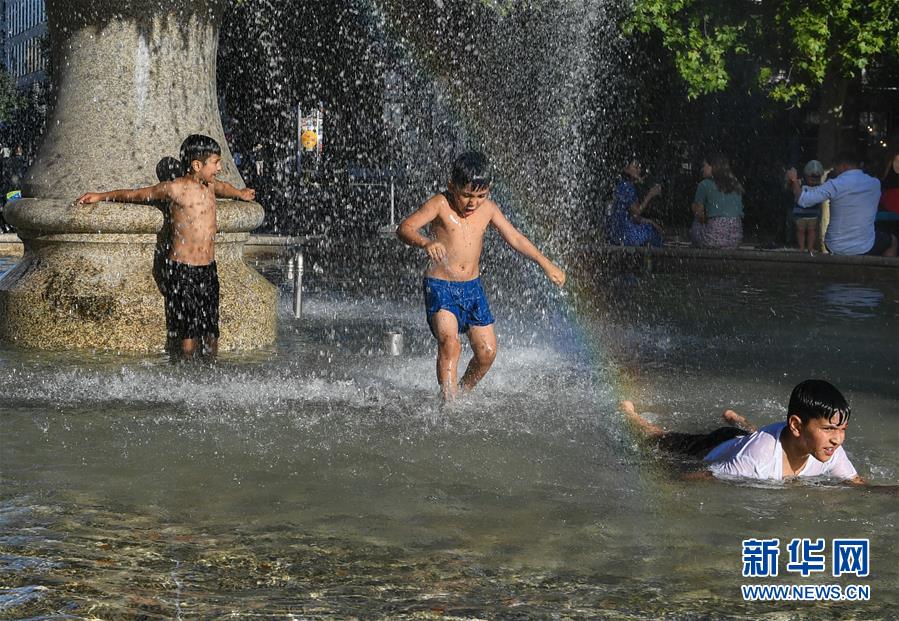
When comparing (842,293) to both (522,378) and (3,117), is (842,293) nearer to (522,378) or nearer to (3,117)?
(522,378)

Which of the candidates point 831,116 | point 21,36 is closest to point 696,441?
point 831,116

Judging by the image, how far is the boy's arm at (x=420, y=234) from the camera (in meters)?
6.94

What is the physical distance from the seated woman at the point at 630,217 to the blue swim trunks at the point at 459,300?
10020mm

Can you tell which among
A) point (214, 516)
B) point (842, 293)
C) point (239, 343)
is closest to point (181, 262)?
point (239, 343)

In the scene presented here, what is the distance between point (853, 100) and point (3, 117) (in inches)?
1526

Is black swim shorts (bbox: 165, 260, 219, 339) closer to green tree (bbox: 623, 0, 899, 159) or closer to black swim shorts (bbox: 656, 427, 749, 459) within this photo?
black swim shorts (bbox: 656, 427, 749, 459)

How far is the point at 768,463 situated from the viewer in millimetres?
5488

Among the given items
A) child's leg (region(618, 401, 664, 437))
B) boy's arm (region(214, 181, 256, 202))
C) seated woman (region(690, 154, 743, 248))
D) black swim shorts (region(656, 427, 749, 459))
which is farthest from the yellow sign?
black swim shorts (region(656, 427, 749, 459))

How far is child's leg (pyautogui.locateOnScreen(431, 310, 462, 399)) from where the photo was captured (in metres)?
7.37

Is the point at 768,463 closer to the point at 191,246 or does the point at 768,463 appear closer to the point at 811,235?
the point at 191,246

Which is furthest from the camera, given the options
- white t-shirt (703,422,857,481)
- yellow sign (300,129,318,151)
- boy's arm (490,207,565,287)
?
yellow sign (300,129,318,151)

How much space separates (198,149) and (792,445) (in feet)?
14.9

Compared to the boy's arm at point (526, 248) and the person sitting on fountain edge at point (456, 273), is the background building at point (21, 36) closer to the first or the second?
the boy's arm at point (526, 248)

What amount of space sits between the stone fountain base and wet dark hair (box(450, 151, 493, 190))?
8.81ft
